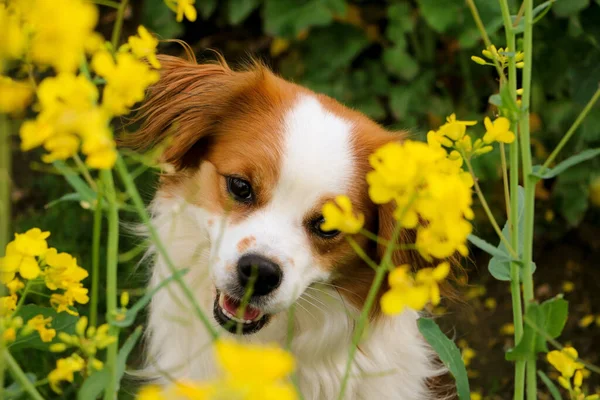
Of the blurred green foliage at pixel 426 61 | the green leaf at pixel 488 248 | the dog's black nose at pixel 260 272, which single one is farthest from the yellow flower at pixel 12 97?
the blurred green foliage at pixel 426 61

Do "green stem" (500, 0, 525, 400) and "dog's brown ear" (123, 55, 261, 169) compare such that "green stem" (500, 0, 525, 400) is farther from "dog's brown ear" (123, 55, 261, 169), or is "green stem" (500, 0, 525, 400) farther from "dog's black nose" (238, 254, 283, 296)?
"dog's brown ear" (123, 55, 261, 169)

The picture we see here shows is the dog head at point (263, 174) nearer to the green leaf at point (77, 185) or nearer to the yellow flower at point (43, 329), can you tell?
the yellow flower at point (43, 329)

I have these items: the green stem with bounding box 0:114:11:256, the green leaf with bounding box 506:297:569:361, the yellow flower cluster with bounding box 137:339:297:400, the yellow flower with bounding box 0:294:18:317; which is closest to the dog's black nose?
the yellow flower with bounding box 0:294:18:317

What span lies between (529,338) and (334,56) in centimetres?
264

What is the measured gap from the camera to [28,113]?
4.06 m

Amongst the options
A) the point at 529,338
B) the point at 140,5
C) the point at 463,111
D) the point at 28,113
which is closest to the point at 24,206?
the point at 28,113

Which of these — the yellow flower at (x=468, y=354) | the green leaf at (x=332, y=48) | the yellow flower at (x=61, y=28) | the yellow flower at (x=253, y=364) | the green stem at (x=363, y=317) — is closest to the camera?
the yellow flower at (x=253, y=364)

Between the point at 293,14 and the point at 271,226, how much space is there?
1.86 m

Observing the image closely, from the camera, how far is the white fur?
6.93 feet

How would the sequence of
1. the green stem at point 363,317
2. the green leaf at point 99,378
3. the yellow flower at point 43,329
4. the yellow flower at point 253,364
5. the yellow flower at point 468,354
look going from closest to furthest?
the yellow flower at point 253,364
the green stem at point 363,317
the green leaf at point 99,378
the yellow flower at point 43,329
the yellow flower at point 468,354

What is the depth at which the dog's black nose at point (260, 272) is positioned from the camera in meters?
2.00

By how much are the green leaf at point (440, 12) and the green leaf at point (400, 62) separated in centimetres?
21

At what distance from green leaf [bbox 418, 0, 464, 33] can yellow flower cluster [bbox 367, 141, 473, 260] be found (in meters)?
2.66

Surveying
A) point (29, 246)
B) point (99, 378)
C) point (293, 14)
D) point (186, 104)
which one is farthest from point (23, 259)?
point (293, 14)
